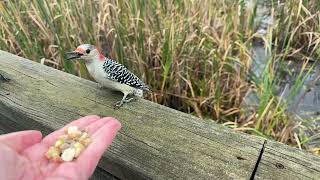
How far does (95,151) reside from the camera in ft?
3.47

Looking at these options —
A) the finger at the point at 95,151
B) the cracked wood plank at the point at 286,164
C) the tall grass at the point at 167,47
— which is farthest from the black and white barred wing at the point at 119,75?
the tall grass at the point at 167,47

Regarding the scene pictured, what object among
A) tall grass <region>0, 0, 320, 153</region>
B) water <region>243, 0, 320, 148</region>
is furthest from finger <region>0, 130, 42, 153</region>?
water <region>243, 0, 320, 148</region>

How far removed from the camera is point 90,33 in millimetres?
2908

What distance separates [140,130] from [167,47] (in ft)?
5.10

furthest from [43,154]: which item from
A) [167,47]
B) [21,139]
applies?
[167,47]

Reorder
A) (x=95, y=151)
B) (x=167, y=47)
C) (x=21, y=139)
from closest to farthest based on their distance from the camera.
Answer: (x=95, y=151) → (x=21, y=139) → (x=167, y=47)

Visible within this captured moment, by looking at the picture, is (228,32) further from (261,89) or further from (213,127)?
(213,127)

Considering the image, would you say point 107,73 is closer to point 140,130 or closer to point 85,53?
point 85,53

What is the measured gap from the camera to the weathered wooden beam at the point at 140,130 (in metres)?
1.15

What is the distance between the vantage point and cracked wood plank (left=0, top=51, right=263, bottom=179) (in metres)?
1.15

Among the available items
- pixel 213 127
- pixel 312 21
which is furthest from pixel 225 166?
pixel 312 21

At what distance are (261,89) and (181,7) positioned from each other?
0.91m

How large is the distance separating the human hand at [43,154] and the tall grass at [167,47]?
1.52m

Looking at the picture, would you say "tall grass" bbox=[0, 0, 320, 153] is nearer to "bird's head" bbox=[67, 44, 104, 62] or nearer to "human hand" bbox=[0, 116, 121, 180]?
"bird's head" bbox=[67, 44, 104, 62]
